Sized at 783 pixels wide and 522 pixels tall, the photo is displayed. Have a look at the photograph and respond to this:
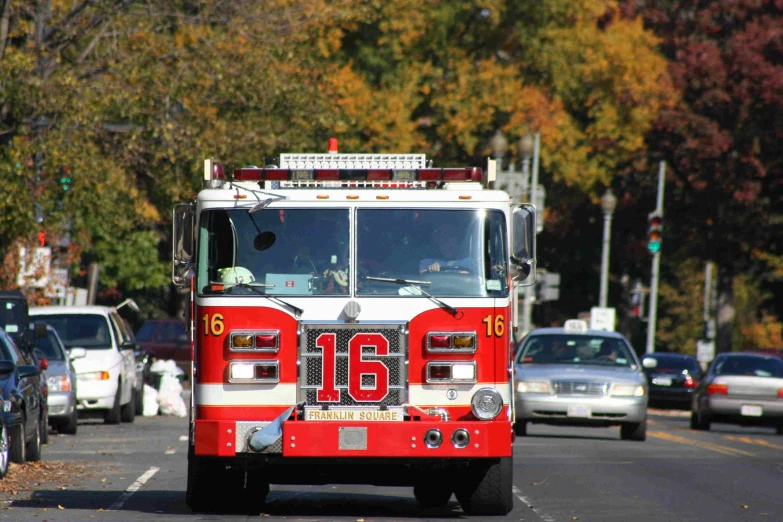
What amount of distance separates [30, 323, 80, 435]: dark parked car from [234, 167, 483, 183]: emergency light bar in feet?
34.1

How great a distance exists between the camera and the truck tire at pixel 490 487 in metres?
12.7

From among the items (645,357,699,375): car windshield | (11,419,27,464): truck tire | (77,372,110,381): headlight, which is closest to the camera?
→ (11,419,27,464): truck tire

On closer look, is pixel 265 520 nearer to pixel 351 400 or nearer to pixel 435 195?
pixel 351 400

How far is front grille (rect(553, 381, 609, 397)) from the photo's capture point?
2361 cm

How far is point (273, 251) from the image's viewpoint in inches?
490

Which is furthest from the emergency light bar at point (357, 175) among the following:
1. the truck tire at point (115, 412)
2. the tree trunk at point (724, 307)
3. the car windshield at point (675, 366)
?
the tree trunk at point (724, 307)

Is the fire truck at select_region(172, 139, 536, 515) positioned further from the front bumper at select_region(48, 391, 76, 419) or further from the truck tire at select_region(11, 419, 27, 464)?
the front bumper at select_region(48, 391, 76, 419)

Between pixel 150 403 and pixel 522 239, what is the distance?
1912cm

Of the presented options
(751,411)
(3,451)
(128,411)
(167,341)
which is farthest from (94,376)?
(167,341)

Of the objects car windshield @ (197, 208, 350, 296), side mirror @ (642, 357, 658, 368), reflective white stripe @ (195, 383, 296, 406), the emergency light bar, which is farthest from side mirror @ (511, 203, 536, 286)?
side mirror @ (642, 357, 658, 368)

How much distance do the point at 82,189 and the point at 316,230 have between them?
15006mm

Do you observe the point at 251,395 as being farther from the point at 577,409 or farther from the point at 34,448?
the point at 577,409

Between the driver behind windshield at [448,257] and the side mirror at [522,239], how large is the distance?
34cm

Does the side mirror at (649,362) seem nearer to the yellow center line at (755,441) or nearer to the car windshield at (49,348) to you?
the yellow center line at (755,441)
